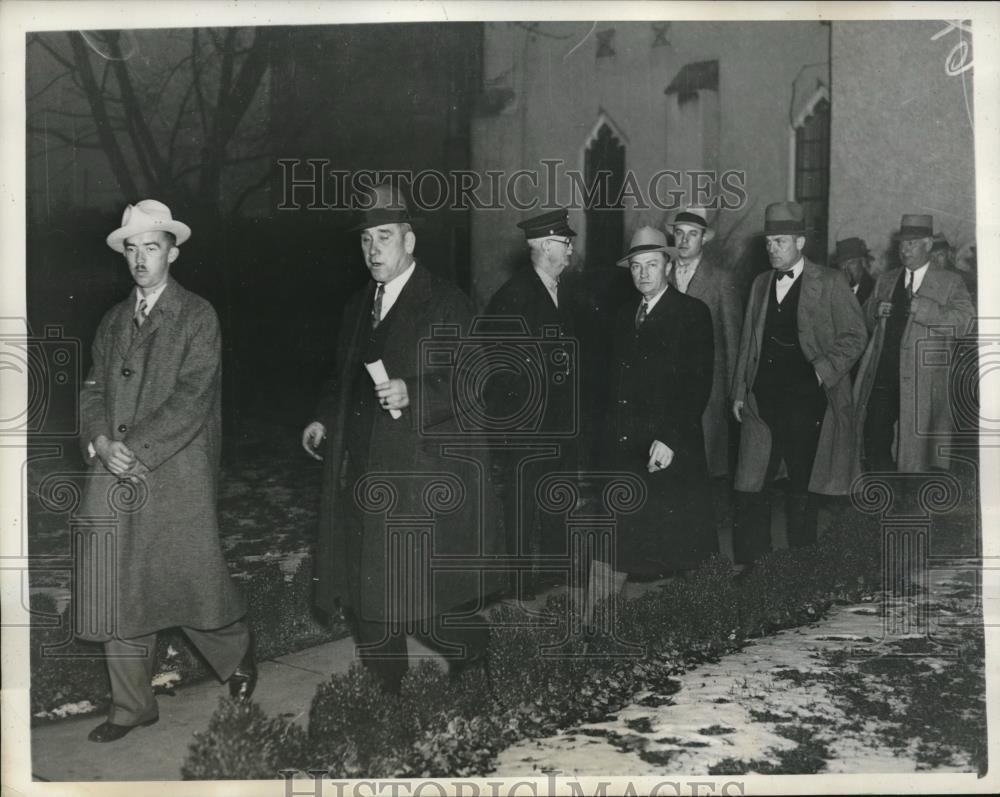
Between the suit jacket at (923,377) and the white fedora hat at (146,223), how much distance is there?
3.40 meters

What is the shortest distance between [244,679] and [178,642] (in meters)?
0.36

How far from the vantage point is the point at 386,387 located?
4551 mm

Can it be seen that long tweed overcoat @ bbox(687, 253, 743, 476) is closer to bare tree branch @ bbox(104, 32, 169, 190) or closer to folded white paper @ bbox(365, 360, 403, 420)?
folded white paper @ bbox(365, 360, 403, 420)

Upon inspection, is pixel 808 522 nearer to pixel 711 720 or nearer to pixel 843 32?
pixel 711 720

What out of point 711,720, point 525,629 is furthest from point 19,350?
point 711,720

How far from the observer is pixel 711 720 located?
4.54 m

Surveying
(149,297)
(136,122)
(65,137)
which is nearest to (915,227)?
(149,297)

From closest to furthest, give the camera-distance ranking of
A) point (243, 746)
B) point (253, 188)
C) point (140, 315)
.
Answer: point (243, 746) < point (140, 315) < point (253, 188)

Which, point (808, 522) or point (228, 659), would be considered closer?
point (228, 659)

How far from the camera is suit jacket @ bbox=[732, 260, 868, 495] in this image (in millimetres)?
4777

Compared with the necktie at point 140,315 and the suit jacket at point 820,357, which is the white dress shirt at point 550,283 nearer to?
the suit jacket at point 820,357

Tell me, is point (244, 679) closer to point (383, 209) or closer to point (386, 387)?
point (386, 387)

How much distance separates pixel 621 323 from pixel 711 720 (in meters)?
1.95

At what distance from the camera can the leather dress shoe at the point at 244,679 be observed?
4.50m
